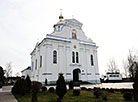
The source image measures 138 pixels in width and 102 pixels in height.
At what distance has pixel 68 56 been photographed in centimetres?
2766

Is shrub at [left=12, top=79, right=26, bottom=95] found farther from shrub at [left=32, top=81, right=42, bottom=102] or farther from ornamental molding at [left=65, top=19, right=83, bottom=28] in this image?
ornamental molding at [left=65, top=19, right=83, bottom=28]

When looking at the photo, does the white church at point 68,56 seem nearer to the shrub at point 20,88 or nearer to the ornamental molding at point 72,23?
the ornamental molding at point 72,23

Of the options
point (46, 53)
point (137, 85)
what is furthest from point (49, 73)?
point (137, 85)

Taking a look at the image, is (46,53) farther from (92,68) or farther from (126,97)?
(126,97)

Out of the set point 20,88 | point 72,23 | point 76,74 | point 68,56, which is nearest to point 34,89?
point 20,88

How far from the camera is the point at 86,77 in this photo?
2902cm

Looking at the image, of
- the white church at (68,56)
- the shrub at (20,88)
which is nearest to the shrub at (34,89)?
the shrub at (20,88)

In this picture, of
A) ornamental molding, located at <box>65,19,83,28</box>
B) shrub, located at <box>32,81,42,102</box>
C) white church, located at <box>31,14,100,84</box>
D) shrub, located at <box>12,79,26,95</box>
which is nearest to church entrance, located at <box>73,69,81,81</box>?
white church, located at <box>31,14,100,84</box>

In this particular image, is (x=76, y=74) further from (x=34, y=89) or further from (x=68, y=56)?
(x=34, y=89)

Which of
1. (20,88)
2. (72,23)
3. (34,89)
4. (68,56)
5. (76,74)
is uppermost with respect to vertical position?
(72,23)

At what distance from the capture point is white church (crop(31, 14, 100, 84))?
83.9 ft

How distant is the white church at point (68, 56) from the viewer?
25.6 meters

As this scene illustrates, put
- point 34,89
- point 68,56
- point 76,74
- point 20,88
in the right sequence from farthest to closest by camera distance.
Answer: point 76,74 → point 68,56 → point 20,88 → point 34,89

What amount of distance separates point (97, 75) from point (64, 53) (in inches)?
405
